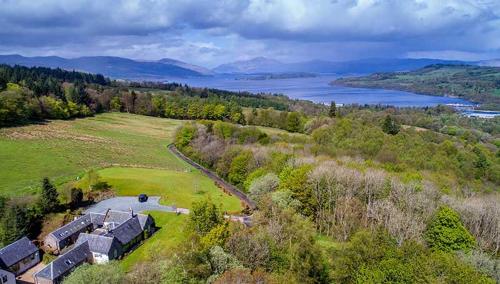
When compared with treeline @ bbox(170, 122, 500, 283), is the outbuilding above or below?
below

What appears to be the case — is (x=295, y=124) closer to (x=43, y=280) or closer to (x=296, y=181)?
(x=296, y=181)

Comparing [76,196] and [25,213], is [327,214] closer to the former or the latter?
[76,196]

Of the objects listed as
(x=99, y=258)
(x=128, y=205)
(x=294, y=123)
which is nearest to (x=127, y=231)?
(x=99, y=258)

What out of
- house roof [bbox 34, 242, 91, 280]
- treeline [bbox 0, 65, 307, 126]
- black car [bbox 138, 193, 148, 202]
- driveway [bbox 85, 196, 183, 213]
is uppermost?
treeline [bbox 0, 65, 307, 126]

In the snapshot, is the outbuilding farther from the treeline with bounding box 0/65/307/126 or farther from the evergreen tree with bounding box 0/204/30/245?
the treeline with bounding box 0/65/307/126

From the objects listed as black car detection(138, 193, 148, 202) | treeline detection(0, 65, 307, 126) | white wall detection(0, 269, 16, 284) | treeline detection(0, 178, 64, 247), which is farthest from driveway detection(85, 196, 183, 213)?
treeline detection(0, 65, 307, 126)

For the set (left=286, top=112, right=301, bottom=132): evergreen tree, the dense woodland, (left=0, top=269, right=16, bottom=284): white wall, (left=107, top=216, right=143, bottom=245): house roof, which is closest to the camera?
the dense woodland
